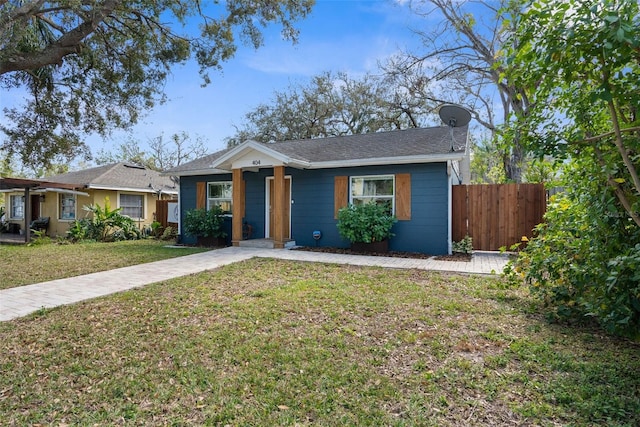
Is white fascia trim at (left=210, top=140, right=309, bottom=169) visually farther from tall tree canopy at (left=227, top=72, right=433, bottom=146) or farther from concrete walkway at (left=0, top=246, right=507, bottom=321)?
tall tree canopy at (left=227, top=72, right=433, bottom=146)

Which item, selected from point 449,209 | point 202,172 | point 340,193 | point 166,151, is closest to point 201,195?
point 202,172

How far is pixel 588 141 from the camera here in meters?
3.01

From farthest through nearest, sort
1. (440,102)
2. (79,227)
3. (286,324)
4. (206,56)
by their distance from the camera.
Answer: (440,102) < (79,227) < (206,56) < (286,324)

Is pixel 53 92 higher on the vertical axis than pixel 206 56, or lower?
lower

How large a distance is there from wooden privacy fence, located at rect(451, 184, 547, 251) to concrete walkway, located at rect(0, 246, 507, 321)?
0.54 meters

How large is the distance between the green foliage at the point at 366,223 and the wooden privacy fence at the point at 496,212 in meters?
1.95

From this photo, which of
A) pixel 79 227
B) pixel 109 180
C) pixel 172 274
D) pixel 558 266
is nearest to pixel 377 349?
pixel 558 266

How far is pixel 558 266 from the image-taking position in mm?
4352

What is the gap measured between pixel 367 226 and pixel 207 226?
18.0 ft

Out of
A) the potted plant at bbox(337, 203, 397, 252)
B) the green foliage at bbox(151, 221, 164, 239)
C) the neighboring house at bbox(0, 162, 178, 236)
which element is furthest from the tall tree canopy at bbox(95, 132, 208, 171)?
the potted plant at bbox(337, 203, 397, 252)

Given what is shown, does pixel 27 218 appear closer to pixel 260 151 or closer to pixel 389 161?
pixel 260 151

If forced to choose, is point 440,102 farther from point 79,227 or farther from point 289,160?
Answer: point 79,227

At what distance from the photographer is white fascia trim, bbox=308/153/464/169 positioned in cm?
862

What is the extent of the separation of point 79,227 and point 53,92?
5.51 metres
